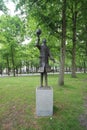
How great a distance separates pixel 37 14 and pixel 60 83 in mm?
5390

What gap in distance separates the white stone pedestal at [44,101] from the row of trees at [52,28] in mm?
6673

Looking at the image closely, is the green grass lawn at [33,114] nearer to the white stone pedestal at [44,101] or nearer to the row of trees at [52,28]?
the white stone pedestal at [44,101]

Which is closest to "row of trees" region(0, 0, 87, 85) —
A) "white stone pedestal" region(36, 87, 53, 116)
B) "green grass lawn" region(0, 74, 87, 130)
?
"green grass lawn" region(0, 74, 87, 130)

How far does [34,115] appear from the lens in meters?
8.70

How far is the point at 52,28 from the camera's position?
59.4ft

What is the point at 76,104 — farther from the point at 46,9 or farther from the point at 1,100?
the point at 46,9

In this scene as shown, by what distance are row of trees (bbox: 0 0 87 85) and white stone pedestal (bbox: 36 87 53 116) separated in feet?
21.9

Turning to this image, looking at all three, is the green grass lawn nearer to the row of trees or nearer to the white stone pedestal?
the white stone pedestal

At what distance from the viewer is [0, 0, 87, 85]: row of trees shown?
51.4 feet

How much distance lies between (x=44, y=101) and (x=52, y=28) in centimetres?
1050

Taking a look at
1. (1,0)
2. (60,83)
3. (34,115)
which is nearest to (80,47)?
(60,83)

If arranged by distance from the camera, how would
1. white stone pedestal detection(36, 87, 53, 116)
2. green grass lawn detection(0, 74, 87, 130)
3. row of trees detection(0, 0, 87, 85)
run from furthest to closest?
row of trees detection(0, 0, 87, 85) → white stone pedestal detection(36, 87, 53, 116) → green grass lawn detection(0, 74, 87, 130)

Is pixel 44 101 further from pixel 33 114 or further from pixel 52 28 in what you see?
pixel 52 28


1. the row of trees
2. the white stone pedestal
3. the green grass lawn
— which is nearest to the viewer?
the green grass lawn
